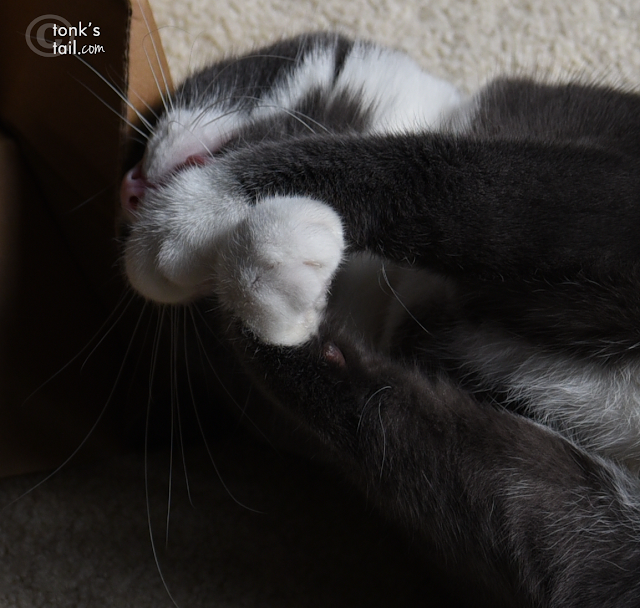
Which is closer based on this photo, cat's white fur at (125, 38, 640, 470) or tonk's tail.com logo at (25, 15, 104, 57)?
cat's white fur at (125, 38, 640, 470)

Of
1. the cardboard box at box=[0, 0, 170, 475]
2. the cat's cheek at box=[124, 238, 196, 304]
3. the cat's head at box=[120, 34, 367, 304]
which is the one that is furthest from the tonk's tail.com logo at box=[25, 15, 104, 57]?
the cat's cheek at box=[124, 238, 196, 304]

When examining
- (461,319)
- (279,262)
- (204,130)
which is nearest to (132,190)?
(204,130)

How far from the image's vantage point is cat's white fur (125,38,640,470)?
2.00ft

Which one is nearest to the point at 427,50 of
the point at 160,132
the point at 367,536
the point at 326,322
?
the point at 160,132

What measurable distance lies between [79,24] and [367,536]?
28.7 inches

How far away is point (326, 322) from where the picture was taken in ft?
2.23

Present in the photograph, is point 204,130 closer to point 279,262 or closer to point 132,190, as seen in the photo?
point 132,190

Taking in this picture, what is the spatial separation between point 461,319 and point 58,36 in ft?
1.83

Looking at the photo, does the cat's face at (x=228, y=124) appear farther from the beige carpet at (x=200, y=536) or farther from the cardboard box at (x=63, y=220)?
the beige carpet at (x=200, y=536)

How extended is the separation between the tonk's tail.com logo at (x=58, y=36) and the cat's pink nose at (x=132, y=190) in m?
0.14

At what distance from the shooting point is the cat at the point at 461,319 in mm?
606

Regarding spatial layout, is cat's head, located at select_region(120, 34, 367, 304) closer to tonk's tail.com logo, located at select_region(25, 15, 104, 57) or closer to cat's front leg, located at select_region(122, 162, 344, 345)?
cat's front leg, located at select_region(122, 162, 344, 345)

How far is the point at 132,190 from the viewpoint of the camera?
78 centimetres

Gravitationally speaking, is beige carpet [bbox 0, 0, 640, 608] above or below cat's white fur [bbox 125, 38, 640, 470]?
below
